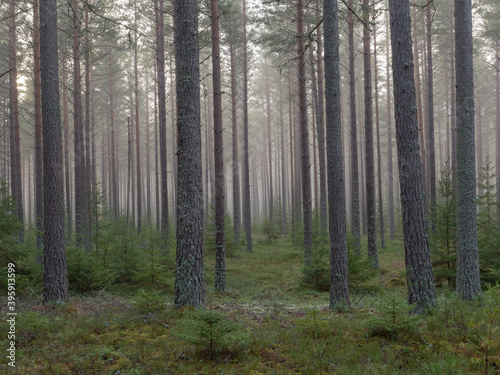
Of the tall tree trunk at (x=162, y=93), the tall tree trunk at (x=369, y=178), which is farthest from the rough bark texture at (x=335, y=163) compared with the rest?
the tall tree trunk at (x=162, y=93)

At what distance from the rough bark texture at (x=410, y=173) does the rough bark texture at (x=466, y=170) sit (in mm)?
1761

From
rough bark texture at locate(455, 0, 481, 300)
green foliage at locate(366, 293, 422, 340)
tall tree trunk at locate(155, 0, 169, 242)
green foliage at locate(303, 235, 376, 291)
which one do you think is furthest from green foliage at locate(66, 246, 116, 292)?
rough bark texture at locate(455, 0, 481, 300)

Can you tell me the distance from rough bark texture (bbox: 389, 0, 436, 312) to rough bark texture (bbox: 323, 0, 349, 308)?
1.27 metres

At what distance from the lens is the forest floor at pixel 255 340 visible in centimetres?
427

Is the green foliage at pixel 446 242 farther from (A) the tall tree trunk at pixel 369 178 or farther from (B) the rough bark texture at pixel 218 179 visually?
(B) the rough bark texture at pixel 218 179

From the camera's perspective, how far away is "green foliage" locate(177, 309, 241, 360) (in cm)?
452

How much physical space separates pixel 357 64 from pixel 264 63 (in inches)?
332

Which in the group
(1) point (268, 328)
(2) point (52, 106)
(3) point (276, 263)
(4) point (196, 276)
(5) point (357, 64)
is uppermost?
(5) point (357, 64)

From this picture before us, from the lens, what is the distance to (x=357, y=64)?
2869 centimetres

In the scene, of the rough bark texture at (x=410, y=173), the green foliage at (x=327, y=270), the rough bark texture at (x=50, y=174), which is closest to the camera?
the rough bark texture at (x=410, y=173)

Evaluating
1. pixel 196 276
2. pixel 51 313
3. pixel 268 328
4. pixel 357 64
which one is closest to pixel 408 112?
pixel 268 328

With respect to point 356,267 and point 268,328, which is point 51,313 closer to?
point 268,328

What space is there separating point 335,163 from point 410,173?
155cm

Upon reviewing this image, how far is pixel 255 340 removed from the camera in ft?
16.8
